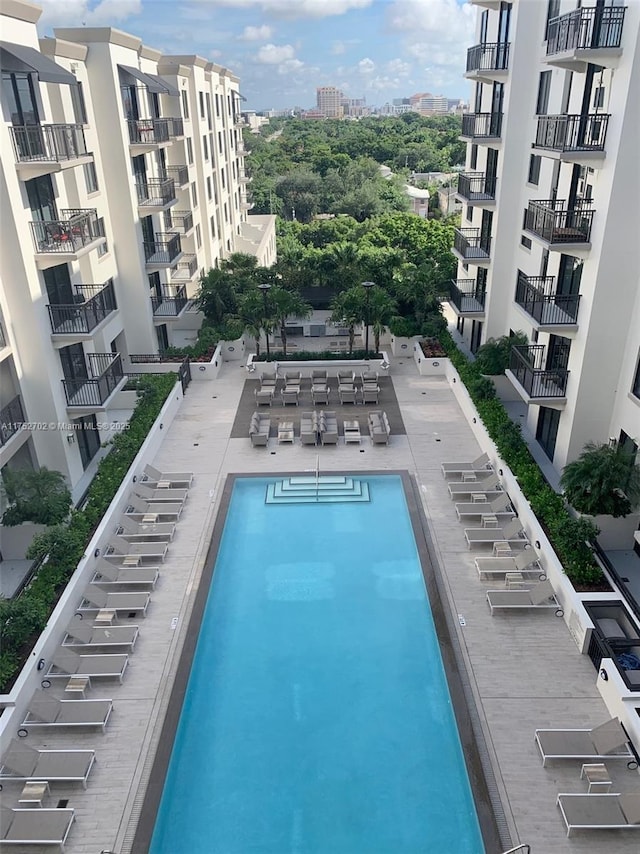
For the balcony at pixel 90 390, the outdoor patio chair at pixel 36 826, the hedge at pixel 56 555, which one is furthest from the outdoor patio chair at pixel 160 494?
the outdoor patio chair at pixel 36 826

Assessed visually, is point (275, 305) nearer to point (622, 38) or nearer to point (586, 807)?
point (622, 38)

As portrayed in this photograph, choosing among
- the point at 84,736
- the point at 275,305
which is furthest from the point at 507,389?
the point at 84,736

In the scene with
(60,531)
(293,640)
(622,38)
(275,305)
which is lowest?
(293,640)

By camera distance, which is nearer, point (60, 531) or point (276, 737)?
point (276, 737)

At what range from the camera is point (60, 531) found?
15.5 metres

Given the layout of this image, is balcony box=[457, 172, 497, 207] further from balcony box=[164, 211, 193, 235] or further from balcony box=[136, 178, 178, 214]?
balcony box=[164, 211, 193, 235]

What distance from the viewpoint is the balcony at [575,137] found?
15621mm

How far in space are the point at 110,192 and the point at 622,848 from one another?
2571 centimetres

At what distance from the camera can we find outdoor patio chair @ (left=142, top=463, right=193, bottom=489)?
20.0m

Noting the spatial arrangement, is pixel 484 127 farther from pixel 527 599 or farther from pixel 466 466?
pixel 527 599

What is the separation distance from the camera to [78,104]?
73.5 ft

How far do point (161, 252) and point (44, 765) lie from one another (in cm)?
2209

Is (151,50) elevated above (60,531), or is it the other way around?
(151,50)

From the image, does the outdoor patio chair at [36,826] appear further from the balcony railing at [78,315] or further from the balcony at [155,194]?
the balcony at [155,194]
